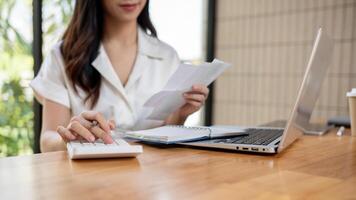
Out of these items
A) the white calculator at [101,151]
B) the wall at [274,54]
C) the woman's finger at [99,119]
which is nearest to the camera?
the white calculator at [101,151]

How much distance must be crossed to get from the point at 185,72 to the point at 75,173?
15.5 inches

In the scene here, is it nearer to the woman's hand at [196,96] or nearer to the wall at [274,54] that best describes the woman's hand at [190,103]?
the woman's hand at [196,96]

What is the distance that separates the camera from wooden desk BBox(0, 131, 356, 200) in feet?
1.52

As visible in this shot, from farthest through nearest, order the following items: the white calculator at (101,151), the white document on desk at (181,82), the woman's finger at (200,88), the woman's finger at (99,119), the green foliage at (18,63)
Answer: the green foliage at (18,63) < the woman's finger at (200,88) < the white document on desk at (181,82) < the woman's finger at (99,119) < the white calculator at (101,151)

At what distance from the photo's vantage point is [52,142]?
1.00 m

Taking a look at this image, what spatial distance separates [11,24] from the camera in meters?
1.83

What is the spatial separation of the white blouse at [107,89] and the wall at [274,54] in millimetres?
1253

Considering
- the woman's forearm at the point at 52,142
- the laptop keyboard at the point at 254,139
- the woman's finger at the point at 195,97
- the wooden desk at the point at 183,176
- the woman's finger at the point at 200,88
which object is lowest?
the woman's forearm at the point at 52,142

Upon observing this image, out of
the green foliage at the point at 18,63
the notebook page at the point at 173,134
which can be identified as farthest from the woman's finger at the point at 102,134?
the green foliage at the point at 18,63

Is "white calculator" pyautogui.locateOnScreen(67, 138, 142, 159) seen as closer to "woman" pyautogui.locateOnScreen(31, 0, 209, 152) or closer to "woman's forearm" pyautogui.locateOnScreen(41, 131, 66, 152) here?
"woman's forearm" pyautogui.locateOnScreen(41, 131, 66, 152)

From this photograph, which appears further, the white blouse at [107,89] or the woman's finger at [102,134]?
the white blouse at [107,89]

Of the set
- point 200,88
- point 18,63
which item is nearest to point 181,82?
point 200,88

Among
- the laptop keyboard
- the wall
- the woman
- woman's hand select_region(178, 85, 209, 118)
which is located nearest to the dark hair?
the woman

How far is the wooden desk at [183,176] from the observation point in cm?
46
